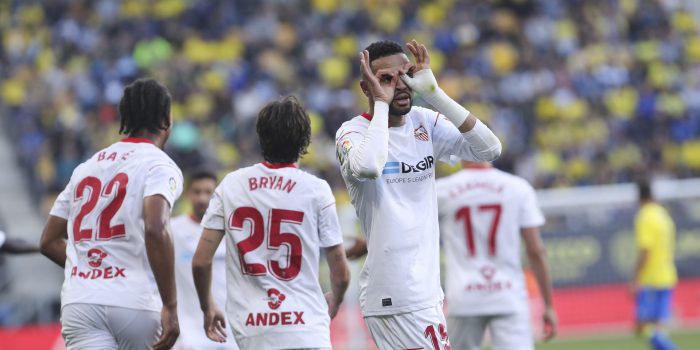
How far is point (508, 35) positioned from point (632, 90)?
2.99 m

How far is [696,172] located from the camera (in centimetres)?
2350

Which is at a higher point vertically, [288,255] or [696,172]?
[288,255]

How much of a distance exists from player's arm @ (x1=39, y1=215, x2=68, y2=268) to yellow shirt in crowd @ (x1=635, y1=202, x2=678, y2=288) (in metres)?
7.94

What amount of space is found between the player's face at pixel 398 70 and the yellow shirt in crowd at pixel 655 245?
294 inches

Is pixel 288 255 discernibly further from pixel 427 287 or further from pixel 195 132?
pixel 195 132

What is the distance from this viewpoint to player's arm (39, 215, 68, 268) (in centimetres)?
702

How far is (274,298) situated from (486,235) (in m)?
3.16

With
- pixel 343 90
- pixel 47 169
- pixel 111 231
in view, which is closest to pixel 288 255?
pixel 111 231

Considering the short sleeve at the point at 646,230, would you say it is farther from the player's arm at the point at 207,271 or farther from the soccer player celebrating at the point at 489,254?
the player's arm at the point at 207,271

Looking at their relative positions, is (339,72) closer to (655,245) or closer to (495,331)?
(655,245)

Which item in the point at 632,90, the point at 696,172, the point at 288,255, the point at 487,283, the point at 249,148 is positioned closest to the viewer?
the point at 288,255

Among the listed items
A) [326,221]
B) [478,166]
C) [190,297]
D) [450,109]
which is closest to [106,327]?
[326,221]

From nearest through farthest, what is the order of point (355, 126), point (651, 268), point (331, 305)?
point (355, 126) → point (331, 305) → point (651, 268)

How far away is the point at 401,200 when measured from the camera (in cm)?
654
